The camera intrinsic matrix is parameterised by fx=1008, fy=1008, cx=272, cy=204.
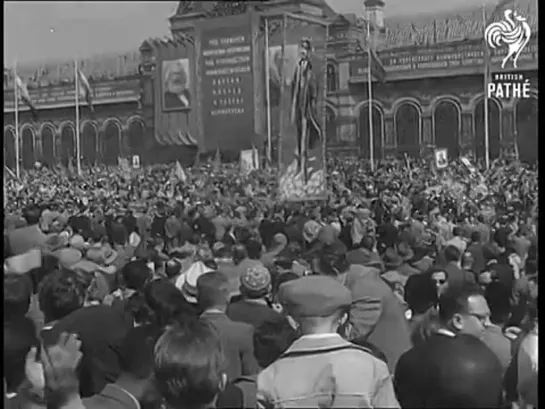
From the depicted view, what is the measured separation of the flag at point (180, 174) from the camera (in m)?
3.51

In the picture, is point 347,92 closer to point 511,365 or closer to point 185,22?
point 185,22

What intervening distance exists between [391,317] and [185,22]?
120cm

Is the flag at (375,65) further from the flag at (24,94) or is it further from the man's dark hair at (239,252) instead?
the flag at (24,94)

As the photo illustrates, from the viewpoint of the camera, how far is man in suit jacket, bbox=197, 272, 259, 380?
3146 mm

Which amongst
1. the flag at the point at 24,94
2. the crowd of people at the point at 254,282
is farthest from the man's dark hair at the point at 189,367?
the flag at the point at 24,94

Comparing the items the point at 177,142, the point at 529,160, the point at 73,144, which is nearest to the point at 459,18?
the point at 529,160

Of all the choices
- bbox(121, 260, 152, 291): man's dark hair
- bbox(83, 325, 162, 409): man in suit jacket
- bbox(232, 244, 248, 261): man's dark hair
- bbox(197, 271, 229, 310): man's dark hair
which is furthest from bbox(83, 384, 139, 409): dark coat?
bbox(232, 244, 248, 261): man's dark hair

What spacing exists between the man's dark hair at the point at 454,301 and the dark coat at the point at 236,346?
24.0 inches

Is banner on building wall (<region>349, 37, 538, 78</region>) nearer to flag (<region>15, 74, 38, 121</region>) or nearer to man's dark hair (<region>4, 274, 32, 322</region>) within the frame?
flag (<region>15, 74, 38, 121</region>)

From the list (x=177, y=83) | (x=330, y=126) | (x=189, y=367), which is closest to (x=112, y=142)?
(x=177, y=83)

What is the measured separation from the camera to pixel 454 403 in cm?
223

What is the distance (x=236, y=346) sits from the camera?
10.4 ft

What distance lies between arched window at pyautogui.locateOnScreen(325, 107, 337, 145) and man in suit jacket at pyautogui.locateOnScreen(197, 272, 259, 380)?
580mm

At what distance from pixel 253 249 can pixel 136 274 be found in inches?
16.7
